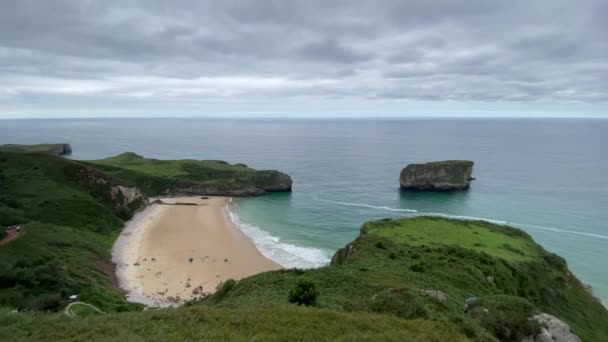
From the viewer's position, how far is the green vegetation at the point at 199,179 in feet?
344

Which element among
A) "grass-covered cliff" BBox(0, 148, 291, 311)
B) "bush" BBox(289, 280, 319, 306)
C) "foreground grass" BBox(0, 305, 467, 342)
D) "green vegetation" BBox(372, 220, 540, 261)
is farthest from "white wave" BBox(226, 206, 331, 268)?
"foreground grass" BBox(0, 305, 467, 342)

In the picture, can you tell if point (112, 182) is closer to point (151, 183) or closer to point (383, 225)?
point (151, 183)

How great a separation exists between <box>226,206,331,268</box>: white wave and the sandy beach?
146cm

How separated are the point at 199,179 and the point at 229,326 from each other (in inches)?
3948

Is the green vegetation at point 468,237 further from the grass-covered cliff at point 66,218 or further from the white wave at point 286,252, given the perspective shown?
the grass-covered cliff at point 66,218

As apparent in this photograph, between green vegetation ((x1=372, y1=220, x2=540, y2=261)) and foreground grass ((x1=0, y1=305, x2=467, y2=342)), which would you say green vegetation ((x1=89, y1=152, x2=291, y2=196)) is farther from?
foreground grass ((x1=0, y1=305, x2=467, y2=342))

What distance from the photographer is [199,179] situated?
112812mm

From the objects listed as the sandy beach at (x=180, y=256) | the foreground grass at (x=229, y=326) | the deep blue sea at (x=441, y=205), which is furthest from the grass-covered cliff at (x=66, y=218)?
the deep blue sea at (x=441, y=205)

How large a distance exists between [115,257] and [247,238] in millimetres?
20340

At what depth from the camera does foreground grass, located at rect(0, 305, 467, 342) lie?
605 inches

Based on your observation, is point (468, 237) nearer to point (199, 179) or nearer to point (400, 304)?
point (400, 304)

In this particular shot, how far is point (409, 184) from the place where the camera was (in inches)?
4306

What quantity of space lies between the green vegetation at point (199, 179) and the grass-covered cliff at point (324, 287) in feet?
Result: 85.3

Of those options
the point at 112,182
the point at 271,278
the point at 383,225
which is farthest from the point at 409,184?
the point at 271,278
